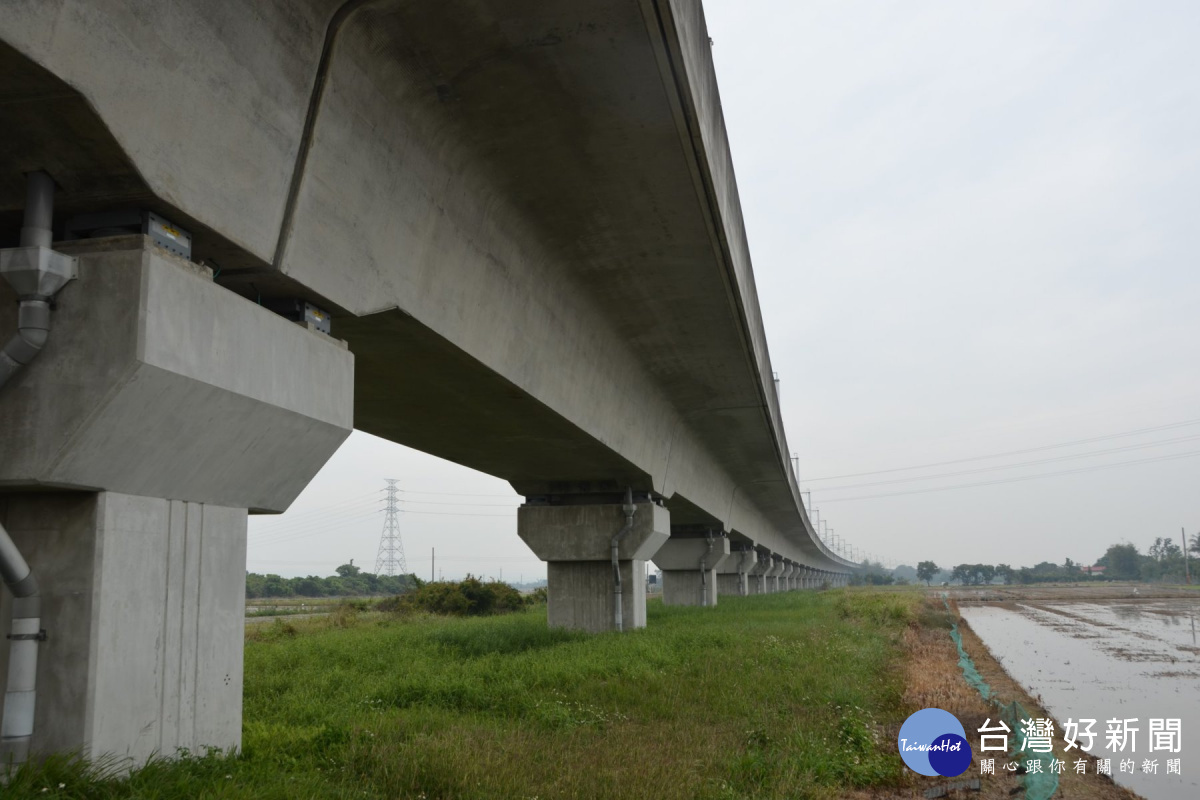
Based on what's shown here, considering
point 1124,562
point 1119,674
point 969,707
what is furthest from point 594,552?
point 1124,562

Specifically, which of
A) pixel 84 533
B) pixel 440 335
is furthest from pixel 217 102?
pixel 440 335

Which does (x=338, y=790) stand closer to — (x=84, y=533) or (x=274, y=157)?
(x=84, y=533)

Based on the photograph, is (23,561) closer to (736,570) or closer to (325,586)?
(736,570)

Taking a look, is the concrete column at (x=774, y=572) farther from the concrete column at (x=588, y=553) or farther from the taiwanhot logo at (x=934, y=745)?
the taiwanhot logo at (x=934, y=745)

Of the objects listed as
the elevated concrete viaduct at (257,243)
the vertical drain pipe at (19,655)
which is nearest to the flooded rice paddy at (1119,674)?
the elevated concrete viaduct at (257,243)

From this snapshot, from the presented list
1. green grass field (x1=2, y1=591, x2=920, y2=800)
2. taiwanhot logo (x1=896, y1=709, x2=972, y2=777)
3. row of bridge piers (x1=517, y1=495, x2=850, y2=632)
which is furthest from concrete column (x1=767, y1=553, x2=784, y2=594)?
taiwanhot logo (x1=896, y1=709, x2=972, y2=777)

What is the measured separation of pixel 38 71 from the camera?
12.8 feet

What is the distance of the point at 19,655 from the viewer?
436cm

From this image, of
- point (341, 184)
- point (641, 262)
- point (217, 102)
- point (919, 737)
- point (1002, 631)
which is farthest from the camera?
point (1002, 631)

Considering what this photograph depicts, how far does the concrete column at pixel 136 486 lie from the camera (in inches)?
172

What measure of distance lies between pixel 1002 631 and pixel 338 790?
27.8m

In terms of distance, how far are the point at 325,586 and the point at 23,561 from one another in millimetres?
80008

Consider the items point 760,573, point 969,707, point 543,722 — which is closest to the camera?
point 543,722

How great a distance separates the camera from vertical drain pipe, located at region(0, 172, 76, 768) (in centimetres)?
430
